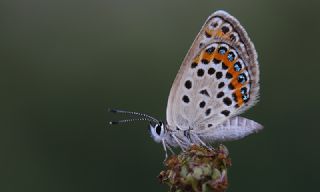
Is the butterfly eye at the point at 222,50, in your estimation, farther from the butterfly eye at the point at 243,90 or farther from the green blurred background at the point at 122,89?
the green blurred background at the point at 122,89

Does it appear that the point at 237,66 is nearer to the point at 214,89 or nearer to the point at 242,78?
the point at 242,78

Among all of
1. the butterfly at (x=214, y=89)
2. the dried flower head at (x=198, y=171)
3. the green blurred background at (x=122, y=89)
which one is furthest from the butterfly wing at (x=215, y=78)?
the green blurred background at (x=122, y=89)

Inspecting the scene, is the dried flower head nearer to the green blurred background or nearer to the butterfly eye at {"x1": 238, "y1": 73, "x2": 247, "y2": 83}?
the butterfly eye at {"x1": 238, "y1": 73, "x2": 247, "y2": 83}

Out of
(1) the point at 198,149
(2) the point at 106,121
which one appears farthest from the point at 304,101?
(1) the point at 198,149

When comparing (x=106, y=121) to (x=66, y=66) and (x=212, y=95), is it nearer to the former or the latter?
(x=66, y=66)

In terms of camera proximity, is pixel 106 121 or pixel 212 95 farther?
pixel 106 121

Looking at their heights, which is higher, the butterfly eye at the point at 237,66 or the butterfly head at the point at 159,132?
the butterfly eye at the point at 237,66
